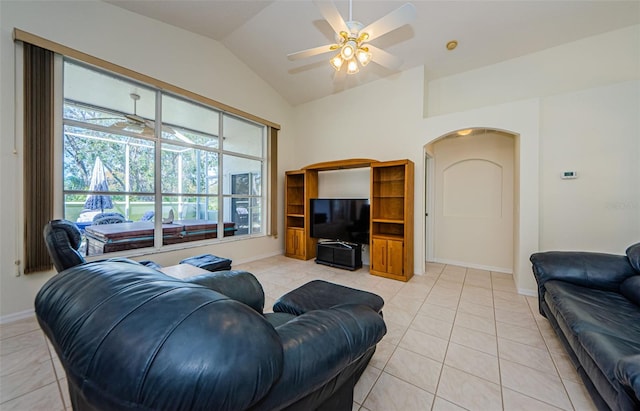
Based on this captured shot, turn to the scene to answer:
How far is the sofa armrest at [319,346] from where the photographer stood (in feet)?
2.31

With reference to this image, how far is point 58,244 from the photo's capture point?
123cm

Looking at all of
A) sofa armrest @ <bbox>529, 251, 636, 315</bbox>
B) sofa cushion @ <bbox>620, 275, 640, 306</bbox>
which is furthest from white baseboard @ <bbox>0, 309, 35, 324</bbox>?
sofa cushion @ <bbox>620, 275, 640, 306</bbox>

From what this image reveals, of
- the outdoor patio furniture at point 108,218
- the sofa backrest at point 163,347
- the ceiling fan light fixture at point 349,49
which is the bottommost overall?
the sofa backrest at point 163,347

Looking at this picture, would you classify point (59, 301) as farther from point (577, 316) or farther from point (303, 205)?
point (303, 205)

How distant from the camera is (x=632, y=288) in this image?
180cm

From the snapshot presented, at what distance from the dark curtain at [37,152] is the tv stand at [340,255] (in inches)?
143

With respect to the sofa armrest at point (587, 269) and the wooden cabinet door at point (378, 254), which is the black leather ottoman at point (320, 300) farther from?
the wooden cabinet door at point (378, 254)

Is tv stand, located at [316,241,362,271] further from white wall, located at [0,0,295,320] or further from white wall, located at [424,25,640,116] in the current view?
white wall, located at [424,25,640,116]

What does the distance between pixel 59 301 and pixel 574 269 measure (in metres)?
3.42

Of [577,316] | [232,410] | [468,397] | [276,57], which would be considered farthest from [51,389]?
[276,57]

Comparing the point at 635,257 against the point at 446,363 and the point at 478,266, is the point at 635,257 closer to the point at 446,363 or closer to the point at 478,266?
the point at 446,363

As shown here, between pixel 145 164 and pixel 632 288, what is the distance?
17.7 feet

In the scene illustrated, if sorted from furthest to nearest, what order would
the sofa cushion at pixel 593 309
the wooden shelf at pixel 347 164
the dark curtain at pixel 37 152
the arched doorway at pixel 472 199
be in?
the wooden shelf at pixel 347 164 < the arched doorway at pixel 472 199 < the dark curtain at pixel 37 152 < the sofa cushion at pixel 593 309

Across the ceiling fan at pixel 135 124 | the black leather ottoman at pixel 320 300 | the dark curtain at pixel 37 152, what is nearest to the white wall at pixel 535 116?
the black leather ottoman at pixel 320 300
